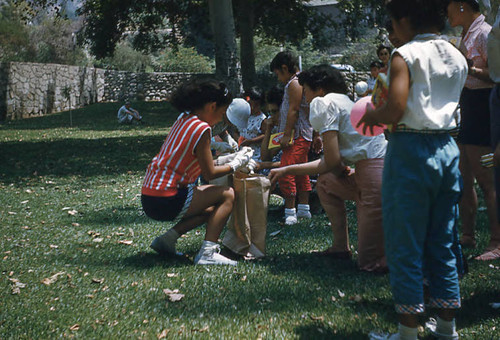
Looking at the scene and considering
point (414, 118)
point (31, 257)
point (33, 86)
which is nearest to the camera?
point (414, 118)

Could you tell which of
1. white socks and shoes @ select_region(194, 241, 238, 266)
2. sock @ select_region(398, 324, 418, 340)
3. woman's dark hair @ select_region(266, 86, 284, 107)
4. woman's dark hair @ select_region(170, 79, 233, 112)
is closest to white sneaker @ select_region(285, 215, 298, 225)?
woman's dark hair @ select_region(266, 86, 284, 107)

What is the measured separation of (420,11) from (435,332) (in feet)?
5.30

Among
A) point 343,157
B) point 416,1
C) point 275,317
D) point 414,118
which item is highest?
point 416,1

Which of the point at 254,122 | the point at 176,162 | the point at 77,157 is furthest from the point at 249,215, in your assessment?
the point at 77,157

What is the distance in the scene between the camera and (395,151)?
276 cm

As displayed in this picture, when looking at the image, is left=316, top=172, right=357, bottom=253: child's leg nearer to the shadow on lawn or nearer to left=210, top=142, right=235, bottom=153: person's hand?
left=210, top=142, right=235, bottom=153: person's hand

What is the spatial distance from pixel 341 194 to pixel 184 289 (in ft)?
4.63

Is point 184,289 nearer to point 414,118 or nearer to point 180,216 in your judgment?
point 180,216

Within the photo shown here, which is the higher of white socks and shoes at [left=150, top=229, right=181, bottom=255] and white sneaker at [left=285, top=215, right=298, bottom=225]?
white socks and shoes at [left=150, top=229, right=181, bottom=255]

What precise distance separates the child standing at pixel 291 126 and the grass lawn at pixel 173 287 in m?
0.37

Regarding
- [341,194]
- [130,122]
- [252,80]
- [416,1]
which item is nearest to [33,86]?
[130,122]

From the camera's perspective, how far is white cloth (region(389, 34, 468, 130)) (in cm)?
265

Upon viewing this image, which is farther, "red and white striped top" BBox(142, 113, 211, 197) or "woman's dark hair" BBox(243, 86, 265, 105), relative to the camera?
"woman's dark hair" BBox(243, 86, 265, 105)

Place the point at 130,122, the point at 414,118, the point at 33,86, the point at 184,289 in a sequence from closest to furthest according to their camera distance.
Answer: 1. the point at 414,118
2. the point at 184,289
3. the point at 130,122
4. the point at 33,86
